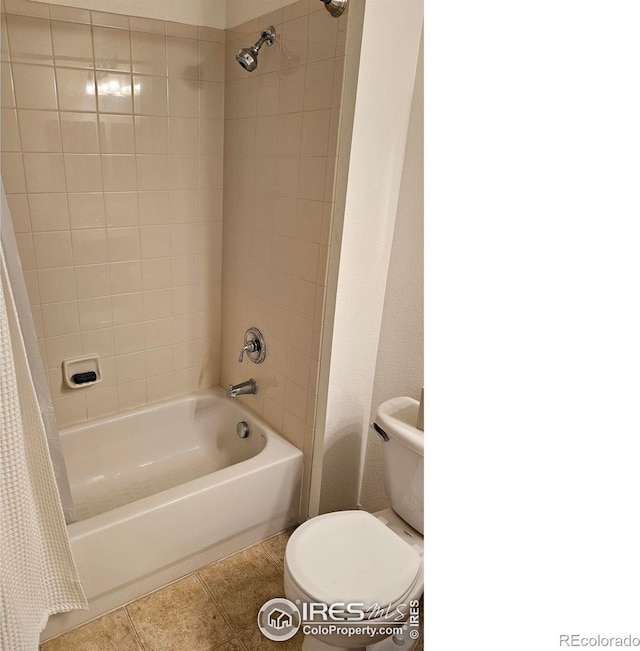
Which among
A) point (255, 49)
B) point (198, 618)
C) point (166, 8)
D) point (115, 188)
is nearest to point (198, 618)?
point (198, 618)

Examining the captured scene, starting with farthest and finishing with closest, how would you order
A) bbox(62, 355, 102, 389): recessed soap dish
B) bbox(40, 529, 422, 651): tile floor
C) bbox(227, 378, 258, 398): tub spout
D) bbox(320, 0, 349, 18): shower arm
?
bbox(227, 378, 258, 398): tub spout
bbox(62, 355, 102, 389): recessed soap dish
bbox(40, 529, 422, 651): tile floor
bbox(320, 0, 349, 18): shower arm

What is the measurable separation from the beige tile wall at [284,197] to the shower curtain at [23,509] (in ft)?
2.64

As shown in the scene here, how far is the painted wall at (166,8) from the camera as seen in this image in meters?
1.51

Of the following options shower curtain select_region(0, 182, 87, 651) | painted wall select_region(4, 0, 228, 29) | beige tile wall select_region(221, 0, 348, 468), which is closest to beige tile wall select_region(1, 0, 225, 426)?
painted wall select_region(4, 0, 228, 29)

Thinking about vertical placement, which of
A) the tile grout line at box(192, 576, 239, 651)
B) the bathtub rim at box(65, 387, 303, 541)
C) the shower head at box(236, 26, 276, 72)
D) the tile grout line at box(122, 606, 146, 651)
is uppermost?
the shower head at box(236, 26, 276, 72)

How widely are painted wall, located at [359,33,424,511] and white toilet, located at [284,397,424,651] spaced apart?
0.15 m

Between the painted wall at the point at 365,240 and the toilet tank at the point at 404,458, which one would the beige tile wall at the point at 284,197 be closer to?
the painted wall at the point at 365,240

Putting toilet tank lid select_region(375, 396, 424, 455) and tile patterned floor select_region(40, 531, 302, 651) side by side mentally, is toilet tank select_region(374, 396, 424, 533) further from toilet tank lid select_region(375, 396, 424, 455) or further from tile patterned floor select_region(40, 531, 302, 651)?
tile patterned floor select_region(40, 531, 302, 651)

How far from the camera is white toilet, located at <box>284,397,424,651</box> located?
44.8 inches

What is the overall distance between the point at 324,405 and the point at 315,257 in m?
0.49

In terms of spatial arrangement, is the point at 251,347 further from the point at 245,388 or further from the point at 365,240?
the point at 365,240

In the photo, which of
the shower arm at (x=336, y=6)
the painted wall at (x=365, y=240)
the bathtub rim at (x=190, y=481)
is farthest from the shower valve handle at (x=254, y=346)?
the shower arm at (x=336, y=6)
